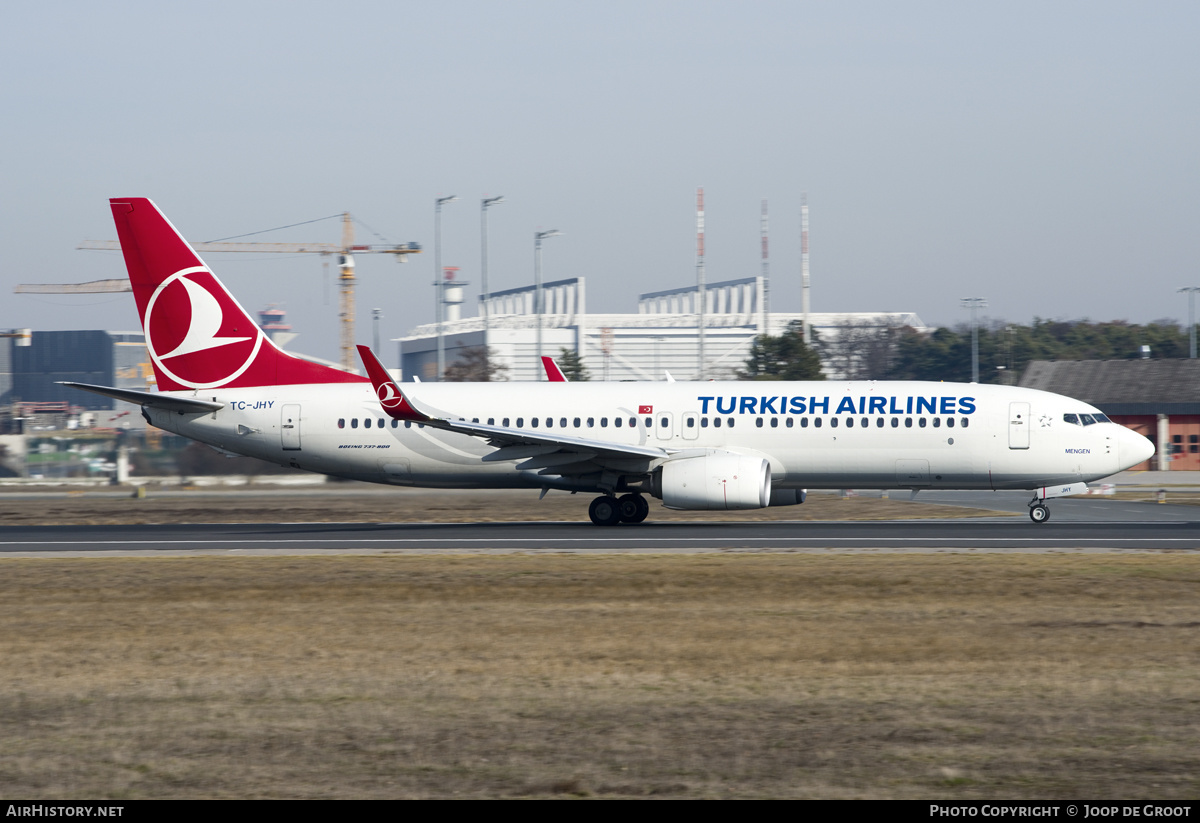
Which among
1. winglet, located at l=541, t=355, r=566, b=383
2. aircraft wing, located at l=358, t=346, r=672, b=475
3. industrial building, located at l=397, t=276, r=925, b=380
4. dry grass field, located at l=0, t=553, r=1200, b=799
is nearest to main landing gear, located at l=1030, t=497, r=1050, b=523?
aircraft wing, located at l=358, t=346, r=672, b=475

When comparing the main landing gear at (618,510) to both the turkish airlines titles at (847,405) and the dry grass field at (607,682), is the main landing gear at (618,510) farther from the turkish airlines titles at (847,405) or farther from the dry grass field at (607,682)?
the dry grass field at (607,682)

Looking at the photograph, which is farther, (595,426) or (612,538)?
(595,426)

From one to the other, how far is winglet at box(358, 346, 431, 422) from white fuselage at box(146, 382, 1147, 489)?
7.84ft

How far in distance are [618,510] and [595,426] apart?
2139 millimetres

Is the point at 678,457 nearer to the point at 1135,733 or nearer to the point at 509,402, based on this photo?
the point at 509,402

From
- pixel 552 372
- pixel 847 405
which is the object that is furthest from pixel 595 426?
pixel 847 405

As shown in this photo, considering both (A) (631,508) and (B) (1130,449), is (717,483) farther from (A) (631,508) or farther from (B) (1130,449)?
(B) (1130,449)

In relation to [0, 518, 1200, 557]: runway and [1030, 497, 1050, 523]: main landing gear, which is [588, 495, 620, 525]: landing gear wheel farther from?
[1030, 497, 1050, 523]: main landing gear

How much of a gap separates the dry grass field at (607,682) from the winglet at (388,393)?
828cm

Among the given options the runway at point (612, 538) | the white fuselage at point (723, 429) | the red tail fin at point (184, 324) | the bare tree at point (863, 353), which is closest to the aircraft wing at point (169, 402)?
the white fuselage at point (723, 429)

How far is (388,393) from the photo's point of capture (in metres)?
27.0

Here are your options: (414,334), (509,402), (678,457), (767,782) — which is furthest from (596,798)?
(414,334)

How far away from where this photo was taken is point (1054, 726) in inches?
354

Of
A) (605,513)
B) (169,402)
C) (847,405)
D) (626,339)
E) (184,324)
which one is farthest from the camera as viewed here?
(626,339)
